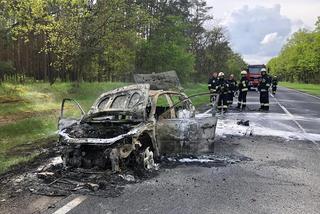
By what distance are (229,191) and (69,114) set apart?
420 inches

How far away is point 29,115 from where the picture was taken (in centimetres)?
1530

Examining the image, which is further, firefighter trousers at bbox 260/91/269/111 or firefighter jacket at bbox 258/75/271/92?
firefighter trousers at bbox 260/91/269/111

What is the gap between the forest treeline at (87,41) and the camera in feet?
57.3

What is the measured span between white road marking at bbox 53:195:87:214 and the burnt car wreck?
1.22m

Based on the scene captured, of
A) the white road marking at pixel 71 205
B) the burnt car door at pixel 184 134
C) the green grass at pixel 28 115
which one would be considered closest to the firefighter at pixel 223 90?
the green grass at pixel 28 115

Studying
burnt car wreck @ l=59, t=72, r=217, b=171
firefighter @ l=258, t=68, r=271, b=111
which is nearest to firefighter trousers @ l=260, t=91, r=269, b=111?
firefighter @ l=258, t=68, r=271, b=111

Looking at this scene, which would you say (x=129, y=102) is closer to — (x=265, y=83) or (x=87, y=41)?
(x=265, y=83)

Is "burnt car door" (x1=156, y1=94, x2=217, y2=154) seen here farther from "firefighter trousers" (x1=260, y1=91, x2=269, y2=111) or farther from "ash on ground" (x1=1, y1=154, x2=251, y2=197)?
"firefighter trousers" (x1=260, y1=91, x2=269, y2=111)

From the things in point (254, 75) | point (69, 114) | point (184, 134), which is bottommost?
point (69, 114)

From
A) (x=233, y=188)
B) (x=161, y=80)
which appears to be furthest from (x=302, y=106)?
(x=233, y=188)

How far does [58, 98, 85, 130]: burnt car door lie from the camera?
29.3 feet

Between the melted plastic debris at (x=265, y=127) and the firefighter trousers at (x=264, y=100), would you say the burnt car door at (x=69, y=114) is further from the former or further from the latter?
the firefighter trousers at (x=264, y=100)

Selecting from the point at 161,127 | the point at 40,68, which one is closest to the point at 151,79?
the point at 40,68

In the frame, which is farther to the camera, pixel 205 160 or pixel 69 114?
pixel 69 114
